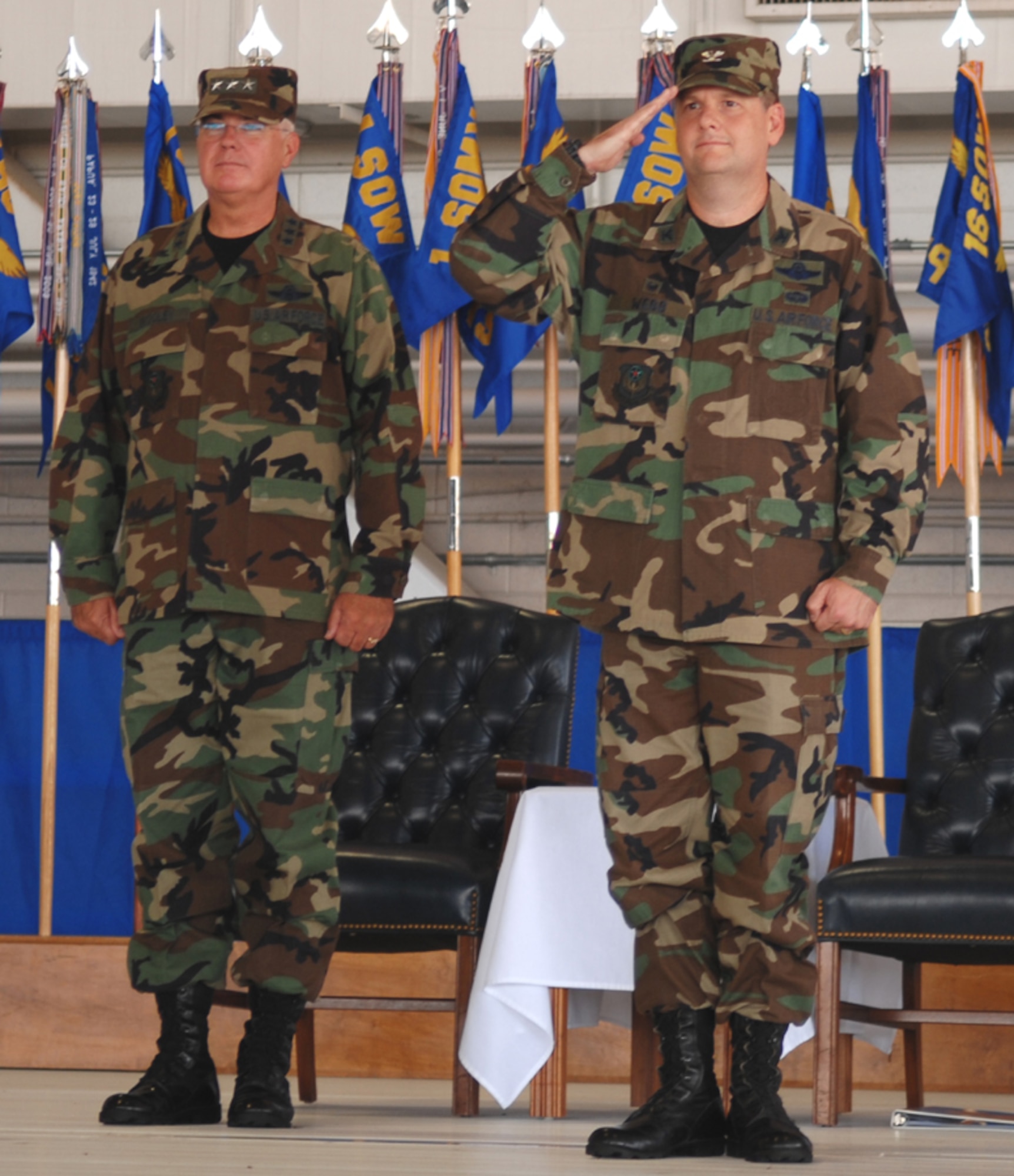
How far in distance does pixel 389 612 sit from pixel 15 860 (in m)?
3.31

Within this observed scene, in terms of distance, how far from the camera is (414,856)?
10.0ft

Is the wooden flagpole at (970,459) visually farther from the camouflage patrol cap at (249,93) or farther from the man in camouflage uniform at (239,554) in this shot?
the camouflage patrol cap at (249,93)

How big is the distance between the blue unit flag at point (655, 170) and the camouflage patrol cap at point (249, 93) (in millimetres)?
2181

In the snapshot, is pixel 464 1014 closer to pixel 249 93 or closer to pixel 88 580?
pixel 88 580

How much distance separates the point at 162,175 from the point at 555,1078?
3.13m

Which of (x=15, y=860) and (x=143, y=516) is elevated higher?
(x=143, y=516)

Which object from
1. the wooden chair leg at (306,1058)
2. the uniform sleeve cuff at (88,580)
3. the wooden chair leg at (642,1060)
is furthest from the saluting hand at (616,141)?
the wooden chair leg at (306,1058)

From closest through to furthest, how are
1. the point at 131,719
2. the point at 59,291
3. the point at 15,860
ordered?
the point at 131,719
the point at 59,291
the point at 15,860

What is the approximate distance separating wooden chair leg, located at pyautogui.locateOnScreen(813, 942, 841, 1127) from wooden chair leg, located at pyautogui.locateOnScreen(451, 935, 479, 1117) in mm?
581

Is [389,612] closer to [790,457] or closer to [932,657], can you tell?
[790,457]

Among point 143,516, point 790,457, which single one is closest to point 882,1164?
point 790,457

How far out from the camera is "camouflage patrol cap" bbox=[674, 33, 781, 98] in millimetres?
2430

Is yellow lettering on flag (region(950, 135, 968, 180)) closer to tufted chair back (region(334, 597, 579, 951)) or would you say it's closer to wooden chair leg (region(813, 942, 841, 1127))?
tufted chair back (region(334, 597, 579, 951))

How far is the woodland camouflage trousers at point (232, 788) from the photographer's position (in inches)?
103
